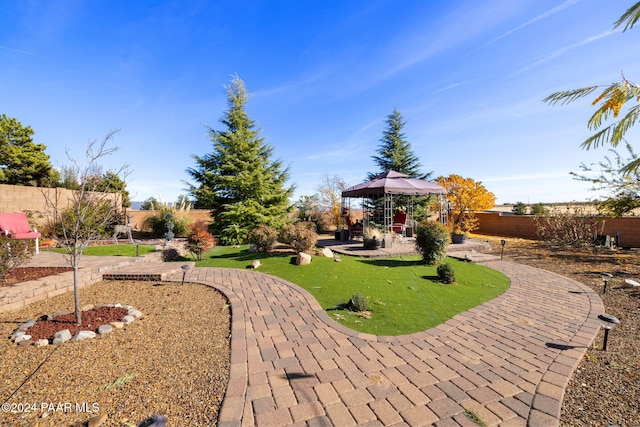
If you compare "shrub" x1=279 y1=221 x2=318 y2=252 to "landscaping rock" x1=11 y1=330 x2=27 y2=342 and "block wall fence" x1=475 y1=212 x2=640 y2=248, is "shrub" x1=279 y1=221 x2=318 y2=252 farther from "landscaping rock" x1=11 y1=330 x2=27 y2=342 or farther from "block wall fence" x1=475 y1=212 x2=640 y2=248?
"block wall fence" x1=475 y1=212 x2=640 y2=248

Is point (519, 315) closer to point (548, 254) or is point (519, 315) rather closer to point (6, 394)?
point (6, 394)

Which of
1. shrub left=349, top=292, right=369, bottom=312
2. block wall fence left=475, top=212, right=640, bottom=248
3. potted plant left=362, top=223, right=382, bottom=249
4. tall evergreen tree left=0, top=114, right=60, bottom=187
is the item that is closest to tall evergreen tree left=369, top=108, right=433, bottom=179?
block wall fence left=475, top=212, right=640, bottom=248

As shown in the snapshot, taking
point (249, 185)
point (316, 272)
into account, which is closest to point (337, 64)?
point (249, 185)

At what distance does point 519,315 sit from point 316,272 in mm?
3971

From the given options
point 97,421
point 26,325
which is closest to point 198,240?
point 26,325

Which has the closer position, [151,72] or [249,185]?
[151,72]

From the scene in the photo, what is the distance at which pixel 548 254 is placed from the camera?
31.7 ft

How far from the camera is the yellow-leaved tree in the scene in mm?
14883

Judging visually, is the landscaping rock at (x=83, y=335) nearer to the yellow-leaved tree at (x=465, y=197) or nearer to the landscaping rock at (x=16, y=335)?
the landscaping rock at (x=16, y=335)

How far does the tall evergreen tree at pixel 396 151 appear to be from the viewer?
18516 millimetres

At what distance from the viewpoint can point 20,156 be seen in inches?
684

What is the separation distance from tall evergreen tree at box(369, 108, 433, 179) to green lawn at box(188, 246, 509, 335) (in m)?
11.7

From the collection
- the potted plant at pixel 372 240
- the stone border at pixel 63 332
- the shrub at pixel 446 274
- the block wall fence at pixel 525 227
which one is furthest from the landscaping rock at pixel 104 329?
the block wall fence at pixel 525 227

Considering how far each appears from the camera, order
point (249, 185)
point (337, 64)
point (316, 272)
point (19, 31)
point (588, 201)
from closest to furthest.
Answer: point (19, 31) → point (316, 272) → point (337, 64) → point (588, 201) → point (249, 185)
